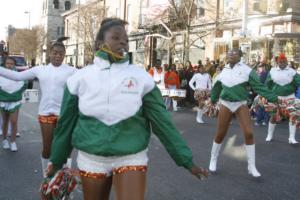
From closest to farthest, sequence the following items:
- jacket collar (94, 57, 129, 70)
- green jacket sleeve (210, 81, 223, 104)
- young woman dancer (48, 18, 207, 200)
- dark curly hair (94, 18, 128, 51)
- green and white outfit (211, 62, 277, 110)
→ young woman dancer (48, 18, 207, 200), jacket collar (94, 57, 129, 70), dark curly hair (94, 18, 128, 51), green and white outfit (211, 62, 277, 110), green jacket sleeve (210, 81, 223, 104)

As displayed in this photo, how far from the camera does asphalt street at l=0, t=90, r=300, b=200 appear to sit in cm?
578

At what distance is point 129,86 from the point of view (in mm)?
3086

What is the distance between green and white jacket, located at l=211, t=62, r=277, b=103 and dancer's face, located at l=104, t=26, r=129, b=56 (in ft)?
12.8

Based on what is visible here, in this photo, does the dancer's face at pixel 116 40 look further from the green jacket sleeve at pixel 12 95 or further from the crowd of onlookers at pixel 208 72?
the crowd of onlookers at pixel 208 72

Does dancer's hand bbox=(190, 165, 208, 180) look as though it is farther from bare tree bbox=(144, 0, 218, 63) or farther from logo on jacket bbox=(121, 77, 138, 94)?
bare tree bbox=(144, 0, 218, 63)

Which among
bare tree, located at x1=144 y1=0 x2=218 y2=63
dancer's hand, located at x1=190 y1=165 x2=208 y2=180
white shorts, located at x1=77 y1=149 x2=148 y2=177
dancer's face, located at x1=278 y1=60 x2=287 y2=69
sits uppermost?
bare tree, located at x1=144 y1=0 x2=218 y2=63

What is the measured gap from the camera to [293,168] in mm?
7617

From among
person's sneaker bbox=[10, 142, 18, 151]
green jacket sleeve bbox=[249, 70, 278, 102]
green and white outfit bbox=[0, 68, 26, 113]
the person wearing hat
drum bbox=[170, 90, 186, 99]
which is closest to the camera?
green jacket sleeve bbox=[249, 70, 278, 102]

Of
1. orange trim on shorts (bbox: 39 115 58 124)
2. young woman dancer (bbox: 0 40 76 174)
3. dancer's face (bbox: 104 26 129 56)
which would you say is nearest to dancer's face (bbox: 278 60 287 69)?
young woman dancer (bbox: 0 40 76 174)

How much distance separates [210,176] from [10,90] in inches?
177

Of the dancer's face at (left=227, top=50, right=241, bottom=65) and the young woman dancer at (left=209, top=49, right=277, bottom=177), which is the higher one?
the dancer's face at (left=227, top=50, right=241, bottom=65)

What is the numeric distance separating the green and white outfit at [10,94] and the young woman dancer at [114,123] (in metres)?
5.91

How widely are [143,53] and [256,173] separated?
30982 millimetres

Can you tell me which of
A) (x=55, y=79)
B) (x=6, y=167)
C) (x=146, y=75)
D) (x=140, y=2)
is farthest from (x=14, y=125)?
(x=140, y=2)
